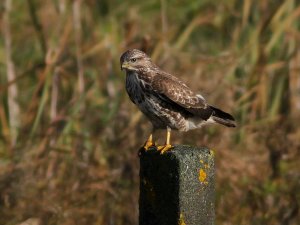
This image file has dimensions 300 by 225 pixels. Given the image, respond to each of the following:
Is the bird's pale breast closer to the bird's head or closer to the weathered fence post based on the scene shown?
the bird's head

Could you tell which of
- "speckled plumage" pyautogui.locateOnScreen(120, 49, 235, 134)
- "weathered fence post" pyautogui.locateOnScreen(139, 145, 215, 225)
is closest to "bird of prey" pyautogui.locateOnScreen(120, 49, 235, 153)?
"speckled plumage" pyautogui.locateOnScreen(120, 49, 235, 134)

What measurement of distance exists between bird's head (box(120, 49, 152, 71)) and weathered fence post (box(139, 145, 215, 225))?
166 cm

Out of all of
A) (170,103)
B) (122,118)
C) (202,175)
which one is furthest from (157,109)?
(122,118)

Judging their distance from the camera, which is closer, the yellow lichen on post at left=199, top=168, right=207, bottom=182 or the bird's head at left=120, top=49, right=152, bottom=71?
the yellow lichen on post at left=199, top=168, right=207, bottom=182

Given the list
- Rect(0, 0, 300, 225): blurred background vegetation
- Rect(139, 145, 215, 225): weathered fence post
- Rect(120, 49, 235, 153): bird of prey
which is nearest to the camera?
Rect(139, 145, 215, 225): weathered fence post

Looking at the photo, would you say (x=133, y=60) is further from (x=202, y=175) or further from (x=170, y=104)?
(x=202, y=175)

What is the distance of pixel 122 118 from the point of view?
6699mm

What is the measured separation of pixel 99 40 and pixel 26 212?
2111 millimetres

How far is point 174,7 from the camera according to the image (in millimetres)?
8516

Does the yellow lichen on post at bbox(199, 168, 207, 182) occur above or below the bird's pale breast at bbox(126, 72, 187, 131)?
below

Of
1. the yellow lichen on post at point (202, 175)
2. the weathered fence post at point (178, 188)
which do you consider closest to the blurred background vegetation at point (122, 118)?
the weathered fence post at point (178, 188)

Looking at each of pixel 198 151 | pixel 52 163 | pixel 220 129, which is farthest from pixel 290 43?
pixel 198 151

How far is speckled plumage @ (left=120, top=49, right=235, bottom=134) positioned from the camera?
5039 mm

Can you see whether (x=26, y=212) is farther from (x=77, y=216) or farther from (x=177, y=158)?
(x=177, y=158)
